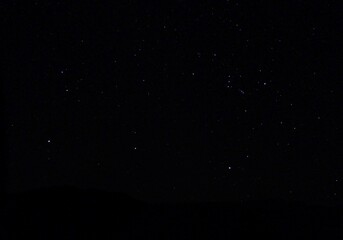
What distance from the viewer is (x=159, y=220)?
2.37 meters

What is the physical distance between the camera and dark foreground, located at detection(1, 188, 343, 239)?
92.0 inches

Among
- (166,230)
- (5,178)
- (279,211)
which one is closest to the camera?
(166,230)

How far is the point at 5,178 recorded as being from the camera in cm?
297

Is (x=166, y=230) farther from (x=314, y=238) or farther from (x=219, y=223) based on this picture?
(x=314, y=238)

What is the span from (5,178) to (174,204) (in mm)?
A: 1128

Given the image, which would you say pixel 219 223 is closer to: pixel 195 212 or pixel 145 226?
pixel 195 212

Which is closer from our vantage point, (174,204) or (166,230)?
(166,230)

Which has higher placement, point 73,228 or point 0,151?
point 0,151

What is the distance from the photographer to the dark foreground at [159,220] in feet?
A: 7.66

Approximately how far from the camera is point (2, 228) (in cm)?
236

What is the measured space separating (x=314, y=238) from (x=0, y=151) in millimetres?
1903

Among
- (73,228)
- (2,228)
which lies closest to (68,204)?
(73,228)

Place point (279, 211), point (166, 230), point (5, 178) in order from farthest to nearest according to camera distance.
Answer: point (5, 178) → point (279, 211) → point (166, 230)

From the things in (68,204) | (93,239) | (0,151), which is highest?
(0,151)
